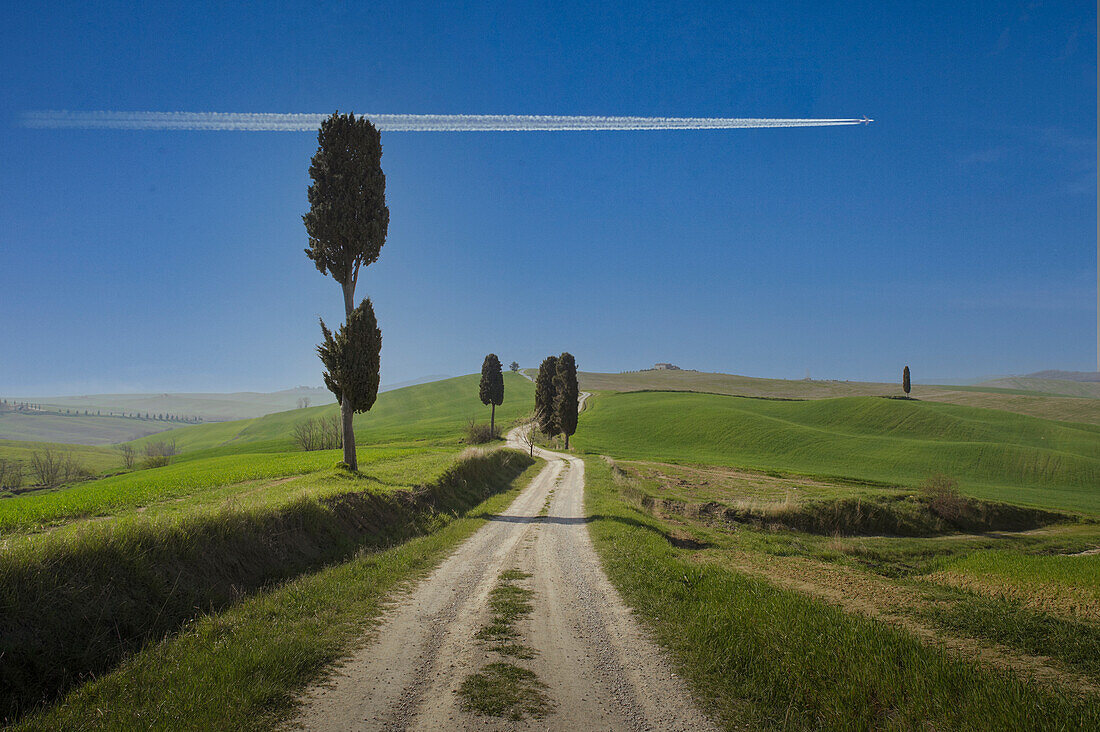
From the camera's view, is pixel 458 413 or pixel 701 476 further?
pixel 458 413

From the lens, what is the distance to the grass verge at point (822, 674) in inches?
195

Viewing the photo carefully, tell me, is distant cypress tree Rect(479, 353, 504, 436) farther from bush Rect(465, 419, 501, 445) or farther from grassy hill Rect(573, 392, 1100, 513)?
grassy hill Rect(573, 392, 1100, 513)

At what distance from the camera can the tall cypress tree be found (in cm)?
2362

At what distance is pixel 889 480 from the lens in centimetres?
4647

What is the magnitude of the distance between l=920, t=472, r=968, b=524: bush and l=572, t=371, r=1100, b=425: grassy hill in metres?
73.9

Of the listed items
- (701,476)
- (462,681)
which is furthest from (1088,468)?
(462,681)

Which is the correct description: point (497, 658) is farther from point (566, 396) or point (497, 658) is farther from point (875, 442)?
point (875, 442)

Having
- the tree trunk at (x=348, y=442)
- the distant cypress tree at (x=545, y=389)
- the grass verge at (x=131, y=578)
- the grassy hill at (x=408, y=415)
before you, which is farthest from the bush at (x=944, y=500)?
the grassy hill at (x=408, y=415)

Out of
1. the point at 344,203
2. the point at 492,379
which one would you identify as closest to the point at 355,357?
the point at 344,203

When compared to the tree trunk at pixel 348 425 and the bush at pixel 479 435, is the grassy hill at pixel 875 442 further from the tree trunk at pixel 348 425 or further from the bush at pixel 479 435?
the tree trunk at pixel 348 425

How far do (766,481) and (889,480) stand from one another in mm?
15497

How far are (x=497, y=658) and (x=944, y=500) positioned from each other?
38198mm

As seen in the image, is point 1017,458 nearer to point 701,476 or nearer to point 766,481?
point 766,481

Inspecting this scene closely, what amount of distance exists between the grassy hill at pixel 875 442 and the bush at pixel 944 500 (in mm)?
9716
